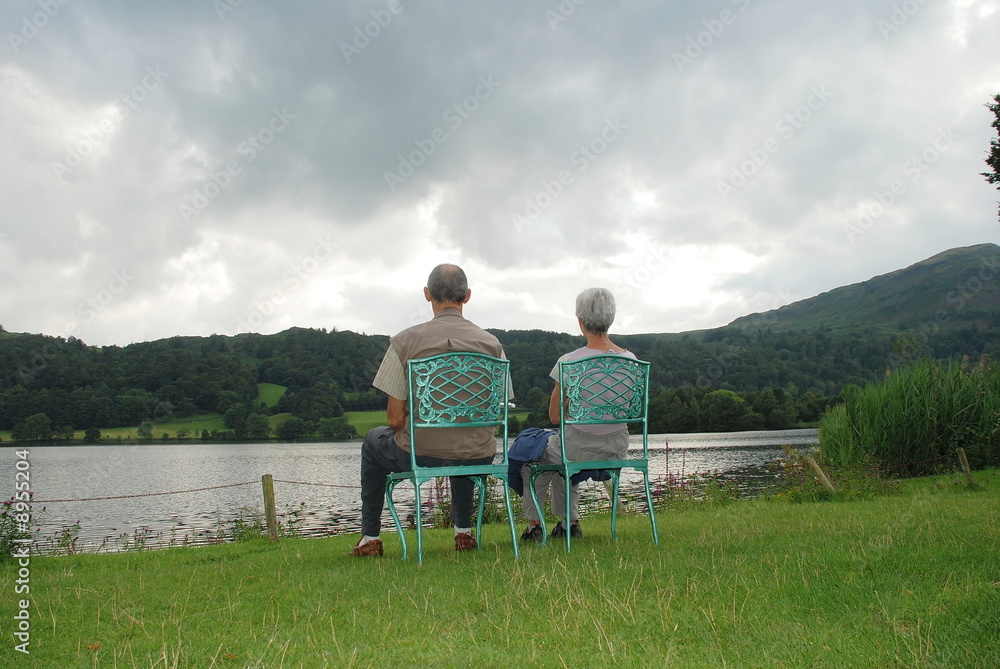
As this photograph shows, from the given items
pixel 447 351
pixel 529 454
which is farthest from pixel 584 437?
pixel 447 351

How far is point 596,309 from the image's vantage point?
5.49 m

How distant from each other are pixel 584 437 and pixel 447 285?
1562mm

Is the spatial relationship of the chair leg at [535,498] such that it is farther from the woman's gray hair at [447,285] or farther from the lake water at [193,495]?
the lake water at [193,495]

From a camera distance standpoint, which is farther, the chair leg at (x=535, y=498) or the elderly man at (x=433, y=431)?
the chair leg at (x=535, y=498)

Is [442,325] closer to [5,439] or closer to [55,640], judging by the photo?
[55,640]

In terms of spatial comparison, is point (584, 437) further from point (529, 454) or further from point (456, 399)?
point (456, 399)

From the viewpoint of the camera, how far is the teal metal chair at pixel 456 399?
4.44m

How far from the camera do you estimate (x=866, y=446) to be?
1411 centimetres

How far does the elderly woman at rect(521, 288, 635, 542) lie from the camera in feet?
17.5

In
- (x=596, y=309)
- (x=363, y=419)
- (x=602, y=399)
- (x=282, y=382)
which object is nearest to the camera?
(x=602, y=399)

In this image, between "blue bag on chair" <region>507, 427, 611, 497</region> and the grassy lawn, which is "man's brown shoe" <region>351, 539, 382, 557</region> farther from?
"blue bag on chair" <region>507, 427, 611, 497</region>

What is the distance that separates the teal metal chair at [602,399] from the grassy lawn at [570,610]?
588 millimetres

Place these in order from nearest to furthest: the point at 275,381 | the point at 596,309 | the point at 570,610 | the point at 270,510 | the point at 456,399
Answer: the point at 570,610 → the point at 456,399 → the point at 596,309 → the point at 270,510 → the point at 275,381

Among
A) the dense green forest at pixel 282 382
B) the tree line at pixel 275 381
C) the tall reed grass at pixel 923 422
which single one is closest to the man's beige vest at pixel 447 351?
the tall reed grass at pixel 923 422
